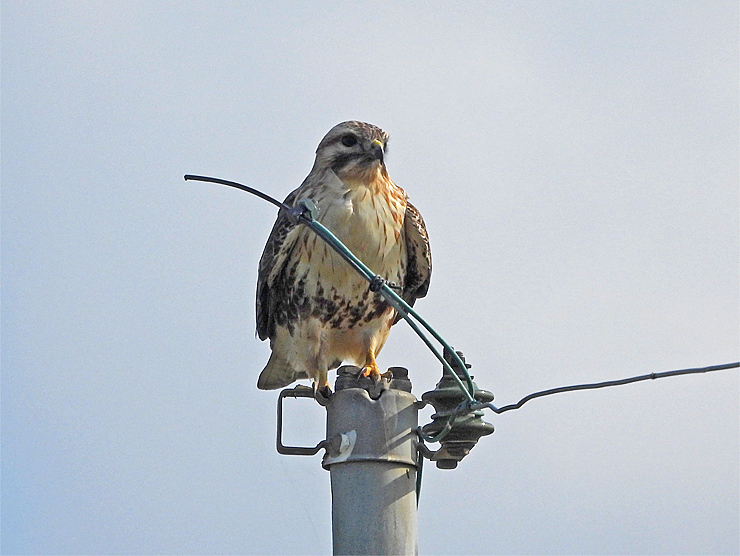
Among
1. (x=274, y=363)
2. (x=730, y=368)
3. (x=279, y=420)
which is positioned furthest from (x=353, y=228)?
(x=730, y=368)

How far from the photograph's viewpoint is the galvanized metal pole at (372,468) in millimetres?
3719

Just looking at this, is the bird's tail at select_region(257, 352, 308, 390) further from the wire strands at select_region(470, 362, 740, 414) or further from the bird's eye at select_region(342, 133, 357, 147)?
the wire strands at select_region(470, 362, 740, 414)

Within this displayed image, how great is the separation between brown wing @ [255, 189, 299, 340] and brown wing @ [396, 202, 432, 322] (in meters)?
0.67

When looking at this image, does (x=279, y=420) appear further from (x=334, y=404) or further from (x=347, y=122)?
(x=347, y=122)

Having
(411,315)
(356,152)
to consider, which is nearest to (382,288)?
(411,315)

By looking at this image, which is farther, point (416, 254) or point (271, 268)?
point (416, 254)

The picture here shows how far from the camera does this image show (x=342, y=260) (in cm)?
609

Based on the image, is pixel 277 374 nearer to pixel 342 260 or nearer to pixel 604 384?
pixel 342 260

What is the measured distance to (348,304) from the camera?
6.18 meters

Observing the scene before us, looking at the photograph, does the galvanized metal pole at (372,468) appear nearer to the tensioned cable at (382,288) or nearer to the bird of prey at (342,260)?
the tensioned cable at (382,288)

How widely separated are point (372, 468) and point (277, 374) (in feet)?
9.91

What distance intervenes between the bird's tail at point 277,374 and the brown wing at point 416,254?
782 millimetres

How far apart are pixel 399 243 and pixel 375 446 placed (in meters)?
2.69

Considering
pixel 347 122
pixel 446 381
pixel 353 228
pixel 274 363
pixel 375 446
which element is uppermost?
pixel 347 122
